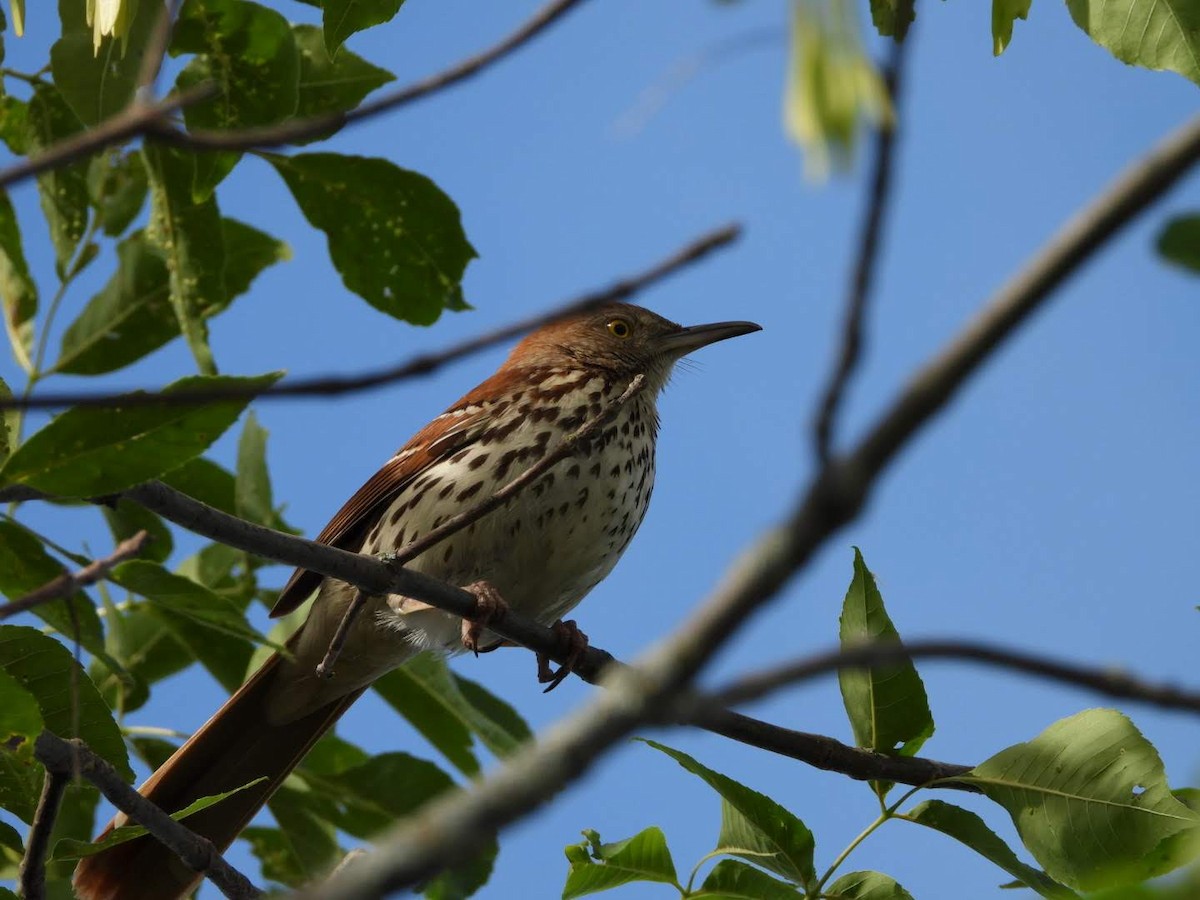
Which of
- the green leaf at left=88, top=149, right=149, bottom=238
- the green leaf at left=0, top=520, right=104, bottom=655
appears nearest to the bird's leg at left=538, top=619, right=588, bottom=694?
the green leaf at left=0, top=520, right=104, bottom=655

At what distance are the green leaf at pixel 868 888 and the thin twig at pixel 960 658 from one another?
6.00ft

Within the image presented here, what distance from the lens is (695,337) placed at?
6.11 metres

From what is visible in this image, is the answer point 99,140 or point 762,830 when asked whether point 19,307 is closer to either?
point 762,830

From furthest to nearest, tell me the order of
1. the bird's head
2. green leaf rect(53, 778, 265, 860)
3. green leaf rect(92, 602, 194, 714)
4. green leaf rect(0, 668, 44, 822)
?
the bird's head → green leaf rect(92, 602, 194, 714) → green leaf rect(53, 778, 265, 860) → green leaf rect(0, 668, 44, 822)

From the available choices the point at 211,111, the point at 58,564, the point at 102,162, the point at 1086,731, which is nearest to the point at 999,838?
the point at 1086,731

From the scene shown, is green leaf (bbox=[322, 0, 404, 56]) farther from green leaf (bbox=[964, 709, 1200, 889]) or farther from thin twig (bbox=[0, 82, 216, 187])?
green leaf (bbox=[964, 709, 1200, 889])

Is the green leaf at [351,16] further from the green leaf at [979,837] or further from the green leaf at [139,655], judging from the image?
the green leaf at [139,655]

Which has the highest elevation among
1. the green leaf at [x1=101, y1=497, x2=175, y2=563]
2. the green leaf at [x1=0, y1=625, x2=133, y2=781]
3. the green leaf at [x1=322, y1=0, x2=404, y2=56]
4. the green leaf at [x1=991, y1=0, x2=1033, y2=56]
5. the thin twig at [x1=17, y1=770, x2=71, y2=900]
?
the green leaf at [x1=322, y1=0, x2=404, y2=56]

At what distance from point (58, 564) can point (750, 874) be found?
157cm

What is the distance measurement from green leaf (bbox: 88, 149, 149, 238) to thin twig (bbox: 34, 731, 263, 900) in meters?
2.08

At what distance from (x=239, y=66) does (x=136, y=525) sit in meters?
1.45

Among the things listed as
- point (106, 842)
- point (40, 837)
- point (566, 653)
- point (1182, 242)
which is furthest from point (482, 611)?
point (1182, 242)

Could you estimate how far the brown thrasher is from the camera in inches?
188

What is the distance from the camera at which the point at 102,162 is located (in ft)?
15.3
